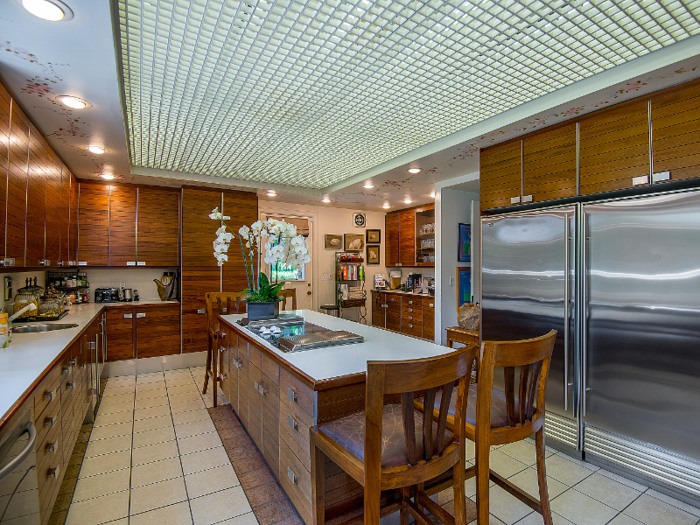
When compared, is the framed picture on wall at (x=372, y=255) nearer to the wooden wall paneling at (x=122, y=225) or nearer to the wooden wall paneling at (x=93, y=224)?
the wooden wall paneling at (x=122, y=225)

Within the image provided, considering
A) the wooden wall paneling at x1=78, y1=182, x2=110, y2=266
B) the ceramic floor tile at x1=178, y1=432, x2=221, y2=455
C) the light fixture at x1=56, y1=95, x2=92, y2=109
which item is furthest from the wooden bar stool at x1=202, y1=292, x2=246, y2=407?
the wooden wall paneling at x1=78, y1=182, x2=110, y2=266

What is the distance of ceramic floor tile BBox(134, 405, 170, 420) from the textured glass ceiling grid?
251cm

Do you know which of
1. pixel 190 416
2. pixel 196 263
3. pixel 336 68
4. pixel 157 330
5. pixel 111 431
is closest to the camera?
pixel 336 68

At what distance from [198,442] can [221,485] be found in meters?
0.66

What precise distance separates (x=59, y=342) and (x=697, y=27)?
391cm

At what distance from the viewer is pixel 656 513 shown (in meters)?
1.96

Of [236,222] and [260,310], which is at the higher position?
[236,222]

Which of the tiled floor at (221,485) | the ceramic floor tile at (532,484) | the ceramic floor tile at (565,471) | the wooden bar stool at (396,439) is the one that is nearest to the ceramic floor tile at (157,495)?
the tiled floor at (221,485)

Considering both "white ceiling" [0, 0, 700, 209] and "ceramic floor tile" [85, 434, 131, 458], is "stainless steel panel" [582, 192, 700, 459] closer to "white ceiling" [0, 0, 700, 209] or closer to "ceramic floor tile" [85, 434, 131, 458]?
"white ceiling" [0, 0, 700, 209]

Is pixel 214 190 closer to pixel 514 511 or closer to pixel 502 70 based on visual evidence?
pixel 502 70

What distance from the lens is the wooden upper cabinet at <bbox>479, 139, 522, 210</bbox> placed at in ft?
9.68

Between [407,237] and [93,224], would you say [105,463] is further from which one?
[407,237]

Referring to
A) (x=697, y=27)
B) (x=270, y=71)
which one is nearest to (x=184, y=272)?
(x=270, y=71)

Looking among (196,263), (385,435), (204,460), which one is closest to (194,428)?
(204,460)
